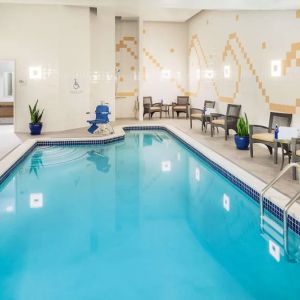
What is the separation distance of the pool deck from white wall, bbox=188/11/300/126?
2.92 ft

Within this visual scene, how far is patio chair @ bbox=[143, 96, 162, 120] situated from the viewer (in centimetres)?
1286

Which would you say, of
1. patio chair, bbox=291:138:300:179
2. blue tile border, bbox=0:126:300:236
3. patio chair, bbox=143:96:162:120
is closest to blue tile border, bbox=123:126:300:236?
blue tile border, bbox=0:126:300:236

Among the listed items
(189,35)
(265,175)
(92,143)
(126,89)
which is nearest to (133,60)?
(126,89)

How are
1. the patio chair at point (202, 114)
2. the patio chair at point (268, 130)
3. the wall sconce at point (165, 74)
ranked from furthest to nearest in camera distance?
the wall sconce at point (165, 74), the patio chair at point (202, 114), the patio chair at point (268, 130)

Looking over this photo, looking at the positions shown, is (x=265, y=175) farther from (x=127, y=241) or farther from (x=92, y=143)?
(x=92, y=143)

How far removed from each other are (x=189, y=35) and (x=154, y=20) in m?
1.39

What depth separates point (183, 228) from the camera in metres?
3.92

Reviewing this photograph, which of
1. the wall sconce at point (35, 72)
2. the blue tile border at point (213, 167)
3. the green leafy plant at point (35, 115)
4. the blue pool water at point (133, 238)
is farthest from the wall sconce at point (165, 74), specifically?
the blue pool water at point (133, 238)

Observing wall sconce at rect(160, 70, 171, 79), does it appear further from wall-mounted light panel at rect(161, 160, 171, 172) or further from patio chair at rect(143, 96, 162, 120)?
wall-mounted light panel at rect(161, 160, 171, 172)

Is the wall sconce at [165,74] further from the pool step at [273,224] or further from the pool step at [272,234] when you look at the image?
the pool step at [272,234]

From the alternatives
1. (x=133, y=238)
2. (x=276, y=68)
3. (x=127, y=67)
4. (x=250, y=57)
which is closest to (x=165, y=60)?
(x=127, y=67)

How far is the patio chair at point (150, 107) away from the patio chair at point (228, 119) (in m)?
3.74

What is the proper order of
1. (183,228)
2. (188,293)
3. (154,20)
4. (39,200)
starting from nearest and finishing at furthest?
(188,293), (183,228), (39,200), (154,20)

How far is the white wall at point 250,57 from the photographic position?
6.44 metres
